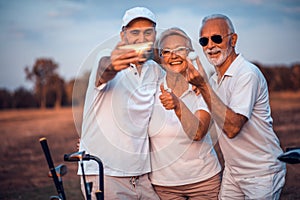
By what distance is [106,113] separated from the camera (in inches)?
116

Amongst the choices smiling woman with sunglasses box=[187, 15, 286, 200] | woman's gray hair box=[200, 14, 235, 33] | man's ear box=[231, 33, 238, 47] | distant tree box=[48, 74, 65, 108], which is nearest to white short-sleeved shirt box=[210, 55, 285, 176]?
smiling woman with sunglasses box=[187, 15, 286, 200]

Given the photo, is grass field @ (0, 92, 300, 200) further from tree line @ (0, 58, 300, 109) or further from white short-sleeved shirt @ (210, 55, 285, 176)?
tree line @ (0, 58, 300, 109)

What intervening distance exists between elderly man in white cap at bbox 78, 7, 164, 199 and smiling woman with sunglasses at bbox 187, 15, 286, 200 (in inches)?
18.8

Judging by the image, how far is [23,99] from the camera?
119ft

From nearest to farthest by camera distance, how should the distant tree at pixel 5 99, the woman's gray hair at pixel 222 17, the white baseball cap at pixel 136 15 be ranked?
the white baseball cap at pixel 136 15 → the woman's gray hair at pixel 222 17 → the distant tree at pixel 5 99

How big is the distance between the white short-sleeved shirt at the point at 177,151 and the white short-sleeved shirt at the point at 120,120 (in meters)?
0.13

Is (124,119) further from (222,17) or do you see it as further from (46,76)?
(46,76)

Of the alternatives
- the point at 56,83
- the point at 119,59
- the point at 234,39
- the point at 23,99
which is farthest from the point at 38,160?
the point at 23,99

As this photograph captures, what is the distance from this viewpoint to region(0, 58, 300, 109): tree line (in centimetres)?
3128

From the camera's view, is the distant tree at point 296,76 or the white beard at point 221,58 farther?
the distant tree at point 296,76

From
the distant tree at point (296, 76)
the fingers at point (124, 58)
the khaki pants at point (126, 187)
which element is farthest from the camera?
the distant tree at point (296, 76)

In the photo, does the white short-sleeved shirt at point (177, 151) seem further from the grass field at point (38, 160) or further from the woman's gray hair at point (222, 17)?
the grass field at point (38, 160)

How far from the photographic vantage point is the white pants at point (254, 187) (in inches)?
125

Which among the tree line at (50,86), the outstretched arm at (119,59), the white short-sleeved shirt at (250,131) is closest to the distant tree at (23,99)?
the tree line at (50,86)
